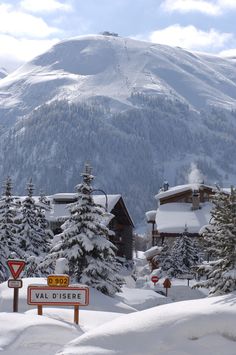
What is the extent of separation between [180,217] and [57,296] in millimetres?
60804

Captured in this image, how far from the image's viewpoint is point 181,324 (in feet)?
34.2

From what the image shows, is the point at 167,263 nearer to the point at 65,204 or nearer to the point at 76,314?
the point at 65,204

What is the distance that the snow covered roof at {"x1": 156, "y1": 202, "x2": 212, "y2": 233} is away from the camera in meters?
72.1

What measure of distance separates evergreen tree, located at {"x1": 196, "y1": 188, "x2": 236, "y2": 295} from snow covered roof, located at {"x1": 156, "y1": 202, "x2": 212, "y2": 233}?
5067 centimetres

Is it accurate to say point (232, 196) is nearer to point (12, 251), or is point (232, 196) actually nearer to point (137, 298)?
point (137, 298)

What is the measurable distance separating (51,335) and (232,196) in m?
8.87

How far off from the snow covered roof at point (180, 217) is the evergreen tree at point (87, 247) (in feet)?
144

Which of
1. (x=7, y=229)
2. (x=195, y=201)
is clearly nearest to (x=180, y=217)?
(x=195, y=201)

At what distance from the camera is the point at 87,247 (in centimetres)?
2691

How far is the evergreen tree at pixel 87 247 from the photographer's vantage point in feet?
89.2

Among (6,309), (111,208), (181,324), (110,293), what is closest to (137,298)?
(110,293)

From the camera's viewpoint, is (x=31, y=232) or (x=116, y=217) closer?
(x=31, y=232)

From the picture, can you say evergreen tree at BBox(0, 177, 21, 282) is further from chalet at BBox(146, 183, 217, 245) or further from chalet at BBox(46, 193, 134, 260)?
chalet at BBox(146, 183, 217, 245)

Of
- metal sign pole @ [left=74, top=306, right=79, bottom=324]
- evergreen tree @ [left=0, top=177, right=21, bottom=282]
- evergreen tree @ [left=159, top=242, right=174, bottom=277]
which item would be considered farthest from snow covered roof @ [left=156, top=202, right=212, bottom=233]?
metal sign pole @ [left=74, top=306, right=79, bottom=324]
